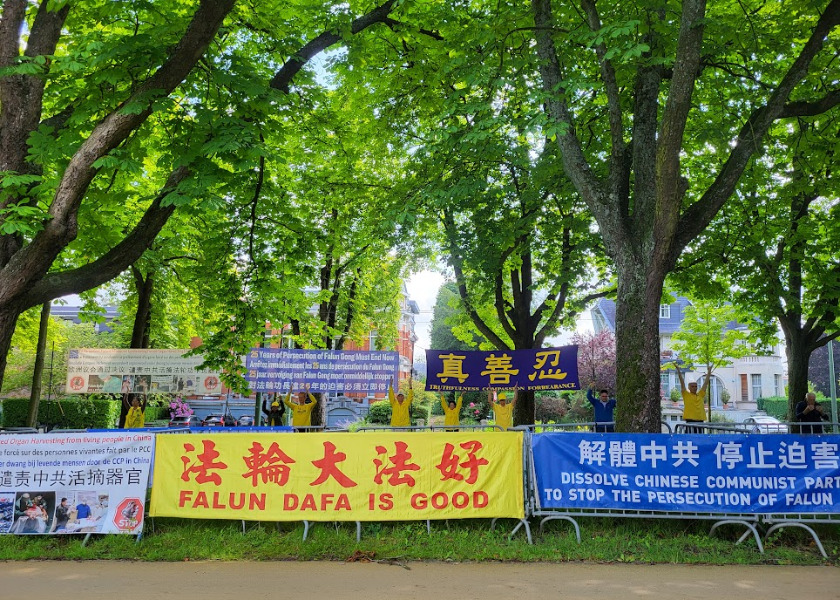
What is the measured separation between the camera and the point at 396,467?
8.28m

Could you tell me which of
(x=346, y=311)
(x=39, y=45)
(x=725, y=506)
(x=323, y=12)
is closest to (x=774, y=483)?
(x=725, y=506)

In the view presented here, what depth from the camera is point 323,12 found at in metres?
12.0

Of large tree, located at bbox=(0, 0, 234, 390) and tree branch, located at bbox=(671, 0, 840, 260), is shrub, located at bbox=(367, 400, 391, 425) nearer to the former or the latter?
large tree, located at bbox=(0, 0, 234, 390)

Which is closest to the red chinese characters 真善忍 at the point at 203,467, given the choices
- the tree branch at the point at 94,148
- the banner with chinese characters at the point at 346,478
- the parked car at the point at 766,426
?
the banner with chinese characters at the point at 346,478

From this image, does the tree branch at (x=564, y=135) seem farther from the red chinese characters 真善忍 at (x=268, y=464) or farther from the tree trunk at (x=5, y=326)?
the tree trunk at (x=5, y=326)

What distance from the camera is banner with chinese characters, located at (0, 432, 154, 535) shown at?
807 cm

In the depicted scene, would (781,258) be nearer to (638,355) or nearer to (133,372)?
(638,355)

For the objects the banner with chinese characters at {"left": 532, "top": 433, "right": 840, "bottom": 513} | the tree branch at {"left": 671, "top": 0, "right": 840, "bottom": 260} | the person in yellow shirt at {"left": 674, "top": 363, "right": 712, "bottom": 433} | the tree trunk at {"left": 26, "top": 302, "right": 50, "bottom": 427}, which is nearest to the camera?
the banner with chinese characters at {"left": 532, "top": 433, "right": 840, "bottom": 513}

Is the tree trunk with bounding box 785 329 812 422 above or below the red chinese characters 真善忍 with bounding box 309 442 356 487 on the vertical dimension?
above

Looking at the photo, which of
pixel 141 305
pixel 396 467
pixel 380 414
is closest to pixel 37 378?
pixel 141 305

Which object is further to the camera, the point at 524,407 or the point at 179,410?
the point at 179,410

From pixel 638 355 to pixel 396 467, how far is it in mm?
3695

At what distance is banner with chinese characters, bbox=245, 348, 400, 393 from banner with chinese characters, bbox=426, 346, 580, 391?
1401mm

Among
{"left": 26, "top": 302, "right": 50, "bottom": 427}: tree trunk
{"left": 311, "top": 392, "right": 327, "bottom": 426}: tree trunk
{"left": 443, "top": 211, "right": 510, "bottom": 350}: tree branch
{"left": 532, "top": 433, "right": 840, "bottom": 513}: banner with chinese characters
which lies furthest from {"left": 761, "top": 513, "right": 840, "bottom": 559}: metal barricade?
{"left": 26, "top": 302, "right": 50, "bottom": 427}: tree trunk
